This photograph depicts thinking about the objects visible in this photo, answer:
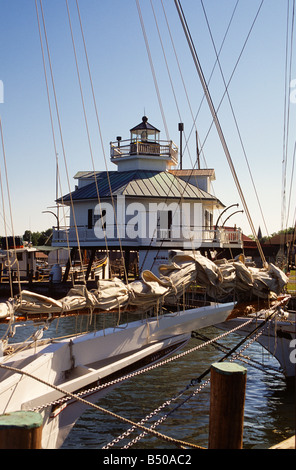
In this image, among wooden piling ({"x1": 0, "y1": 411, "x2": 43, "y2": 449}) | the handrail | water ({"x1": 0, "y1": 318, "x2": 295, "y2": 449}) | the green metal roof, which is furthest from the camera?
the green metal roof

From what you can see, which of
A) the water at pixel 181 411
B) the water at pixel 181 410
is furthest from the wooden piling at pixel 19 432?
the water at pixel 181 411

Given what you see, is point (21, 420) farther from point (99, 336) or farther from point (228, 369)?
point (99, 336)

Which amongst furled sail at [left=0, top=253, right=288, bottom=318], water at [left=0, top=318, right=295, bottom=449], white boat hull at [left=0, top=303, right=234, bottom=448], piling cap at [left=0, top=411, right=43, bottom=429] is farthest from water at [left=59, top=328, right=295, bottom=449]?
piling cap at [left=0, top=411, right=43, bottom=429]

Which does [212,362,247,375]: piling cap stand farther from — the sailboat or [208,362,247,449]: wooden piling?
the sailboat

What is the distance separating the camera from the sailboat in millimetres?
8367

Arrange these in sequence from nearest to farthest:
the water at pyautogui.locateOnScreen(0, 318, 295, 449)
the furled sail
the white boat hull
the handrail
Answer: the white boat hull < the furled sail < the water at pyautogui.locateOnScreen(0, 318, 295, 449) < the handrail

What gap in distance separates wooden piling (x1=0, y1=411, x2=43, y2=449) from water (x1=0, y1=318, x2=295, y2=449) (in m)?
4.64

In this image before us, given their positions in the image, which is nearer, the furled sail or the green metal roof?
the furled sail

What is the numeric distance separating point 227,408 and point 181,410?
28.4 feet

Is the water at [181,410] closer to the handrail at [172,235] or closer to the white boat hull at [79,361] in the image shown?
the white boat hull at [79,361]

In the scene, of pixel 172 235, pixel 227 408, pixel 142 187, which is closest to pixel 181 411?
pixel 227 408
